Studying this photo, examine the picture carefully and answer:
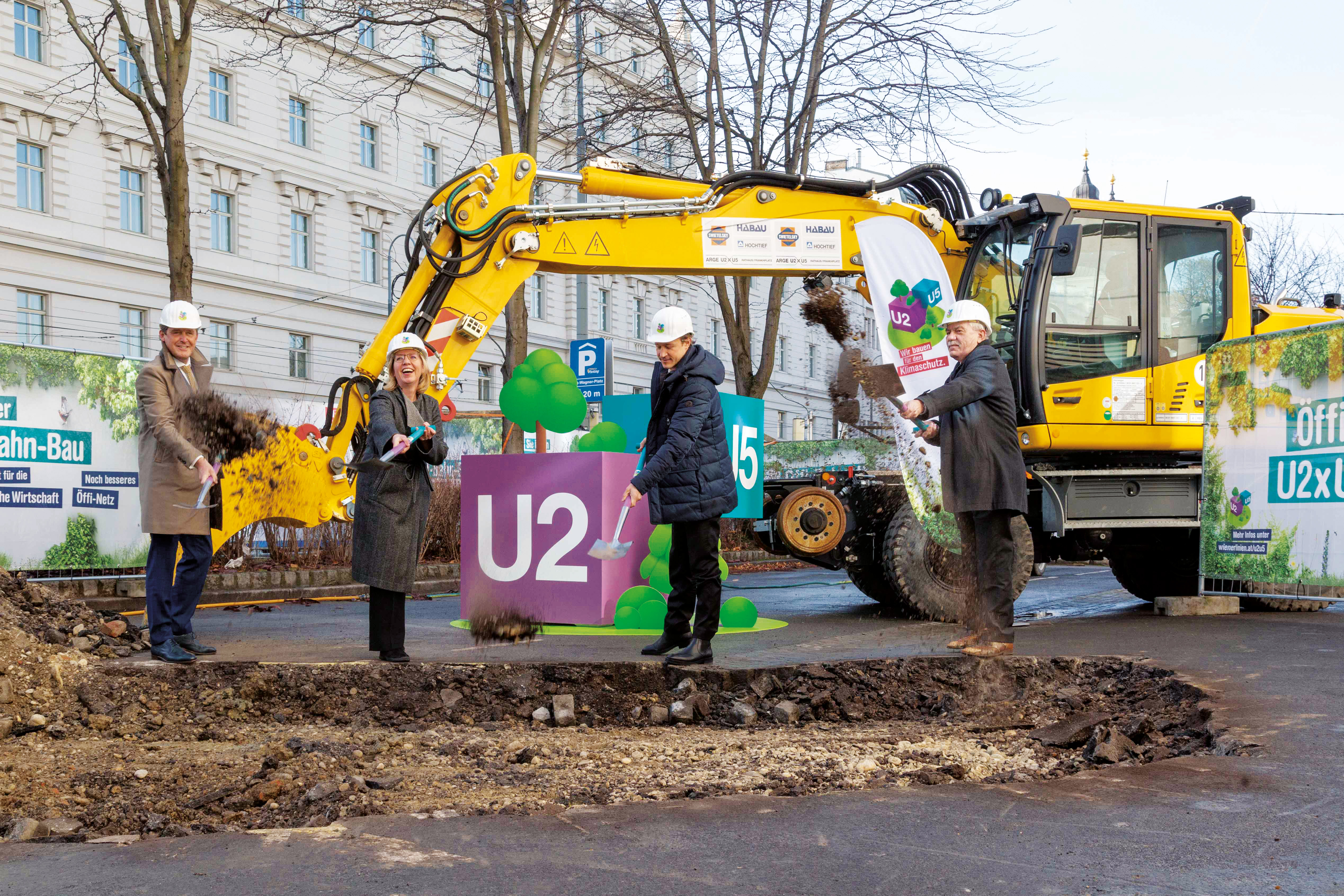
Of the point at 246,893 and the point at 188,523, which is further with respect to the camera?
the point at 188,523

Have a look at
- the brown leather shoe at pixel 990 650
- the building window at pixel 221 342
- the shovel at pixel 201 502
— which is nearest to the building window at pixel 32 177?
the building window at pixel 221 342

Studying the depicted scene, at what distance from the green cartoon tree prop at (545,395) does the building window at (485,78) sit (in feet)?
29.4

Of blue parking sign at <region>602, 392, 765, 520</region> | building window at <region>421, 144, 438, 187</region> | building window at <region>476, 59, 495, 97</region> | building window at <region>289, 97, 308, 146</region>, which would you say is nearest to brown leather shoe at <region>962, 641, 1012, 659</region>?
blue parking sign at <region>602, 392, 765, 520</region>

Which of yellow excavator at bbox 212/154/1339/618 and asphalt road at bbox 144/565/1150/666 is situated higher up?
yellow excavator at bbox 212/154/1339/618

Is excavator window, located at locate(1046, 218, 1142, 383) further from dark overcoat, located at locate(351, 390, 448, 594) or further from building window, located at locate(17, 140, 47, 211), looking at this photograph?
building window, located at locate(17, 140, 47, 211)

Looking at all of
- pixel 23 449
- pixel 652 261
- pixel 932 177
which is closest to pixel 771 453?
pixel 932 177

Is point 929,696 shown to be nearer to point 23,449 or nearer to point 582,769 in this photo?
point 582,769

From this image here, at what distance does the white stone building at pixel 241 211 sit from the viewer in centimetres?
3091

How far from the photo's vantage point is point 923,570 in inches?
387

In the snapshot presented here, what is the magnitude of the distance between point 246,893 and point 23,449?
920 cm

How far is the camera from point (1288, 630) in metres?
8.62

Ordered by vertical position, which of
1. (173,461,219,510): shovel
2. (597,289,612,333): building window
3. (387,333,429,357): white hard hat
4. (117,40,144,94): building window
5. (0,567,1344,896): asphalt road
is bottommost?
(0,567,1344,896): asphalt road

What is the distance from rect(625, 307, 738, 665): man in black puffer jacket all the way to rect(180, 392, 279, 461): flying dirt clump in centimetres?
250

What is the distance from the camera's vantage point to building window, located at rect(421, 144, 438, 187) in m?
43.6
